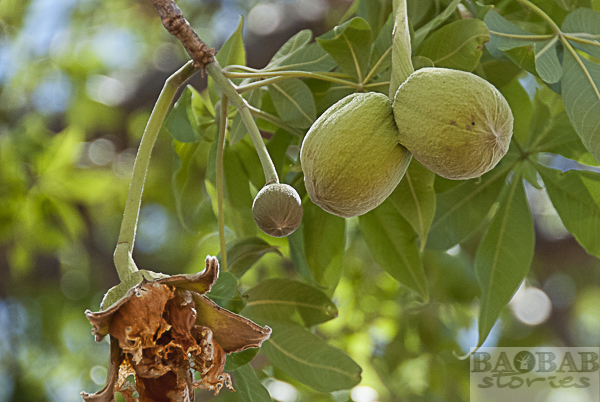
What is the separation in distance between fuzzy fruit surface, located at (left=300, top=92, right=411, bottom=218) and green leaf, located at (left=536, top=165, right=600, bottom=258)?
69 cm

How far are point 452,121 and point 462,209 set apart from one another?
2.43ft

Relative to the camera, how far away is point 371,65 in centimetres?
119

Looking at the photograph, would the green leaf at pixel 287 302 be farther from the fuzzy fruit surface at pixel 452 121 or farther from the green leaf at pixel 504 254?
the fuzzy fruit surface at pixel 452 121

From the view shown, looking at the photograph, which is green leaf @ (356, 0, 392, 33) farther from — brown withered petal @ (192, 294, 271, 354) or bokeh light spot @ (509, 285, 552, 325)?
bokeh light spot @ (509, 285, 552, 325)

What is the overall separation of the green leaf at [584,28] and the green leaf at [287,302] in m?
0.77

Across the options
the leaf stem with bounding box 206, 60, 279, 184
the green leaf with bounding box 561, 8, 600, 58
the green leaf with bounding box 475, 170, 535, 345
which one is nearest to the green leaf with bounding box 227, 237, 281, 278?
the leaf stem with bounding box 206, 60, 279, 184

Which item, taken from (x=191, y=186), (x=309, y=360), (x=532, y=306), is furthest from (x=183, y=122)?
(x=532, y=306)

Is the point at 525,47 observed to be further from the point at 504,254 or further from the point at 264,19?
the point at 264,19

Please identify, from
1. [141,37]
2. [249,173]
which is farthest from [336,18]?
[141,37]

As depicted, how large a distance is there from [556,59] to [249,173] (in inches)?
29.4

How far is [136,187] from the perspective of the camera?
901 mm

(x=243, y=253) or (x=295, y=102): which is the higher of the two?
(x=295, y=102)

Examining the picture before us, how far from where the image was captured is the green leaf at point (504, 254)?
1285 millimetres

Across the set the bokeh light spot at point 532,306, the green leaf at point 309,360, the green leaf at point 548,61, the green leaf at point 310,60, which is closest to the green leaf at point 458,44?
the green leaf at point 548,61
